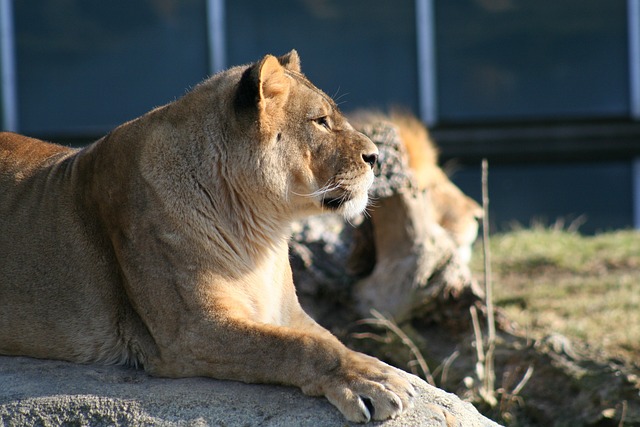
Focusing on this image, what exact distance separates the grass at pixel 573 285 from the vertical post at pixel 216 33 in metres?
4.90

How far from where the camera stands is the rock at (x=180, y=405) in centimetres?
312

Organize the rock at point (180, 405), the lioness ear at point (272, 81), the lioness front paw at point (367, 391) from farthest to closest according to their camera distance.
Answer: the lioness ear at point (272, 81)
the rock at point (180, 405)
the lioness front paw at point (367, 391)

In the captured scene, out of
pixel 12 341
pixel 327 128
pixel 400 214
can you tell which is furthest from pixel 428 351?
pixel 12 341

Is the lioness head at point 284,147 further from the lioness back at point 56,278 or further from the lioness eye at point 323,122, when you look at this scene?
the lioness back at point 56,278

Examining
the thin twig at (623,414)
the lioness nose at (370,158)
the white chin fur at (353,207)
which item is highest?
the lioness nose at (370,158)

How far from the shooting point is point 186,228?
3529mm

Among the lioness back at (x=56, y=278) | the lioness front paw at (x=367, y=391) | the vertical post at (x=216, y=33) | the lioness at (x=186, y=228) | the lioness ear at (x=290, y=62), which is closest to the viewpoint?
the lioness front paw at (x=367, y=391)

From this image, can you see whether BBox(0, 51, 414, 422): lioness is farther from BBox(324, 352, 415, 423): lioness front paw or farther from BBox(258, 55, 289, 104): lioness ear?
BBox(324, 352, 415, 423): lioness front paw

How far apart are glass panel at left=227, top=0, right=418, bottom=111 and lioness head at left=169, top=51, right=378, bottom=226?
28.1 feet

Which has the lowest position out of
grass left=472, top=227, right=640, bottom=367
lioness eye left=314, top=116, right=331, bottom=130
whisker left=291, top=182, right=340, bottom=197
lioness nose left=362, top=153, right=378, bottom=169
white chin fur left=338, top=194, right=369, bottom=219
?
grass left=472, top=227, right=640, bottom=367

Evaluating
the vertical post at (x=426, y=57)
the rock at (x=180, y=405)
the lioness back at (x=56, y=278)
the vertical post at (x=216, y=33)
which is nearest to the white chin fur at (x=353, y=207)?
the rock at (x=180, y=405)

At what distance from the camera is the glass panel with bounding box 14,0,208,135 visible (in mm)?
12047

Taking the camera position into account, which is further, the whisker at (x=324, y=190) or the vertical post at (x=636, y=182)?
the vertical post at (x=636, y=182)

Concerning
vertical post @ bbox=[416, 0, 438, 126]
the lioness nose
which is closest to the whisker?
the lioness nose
